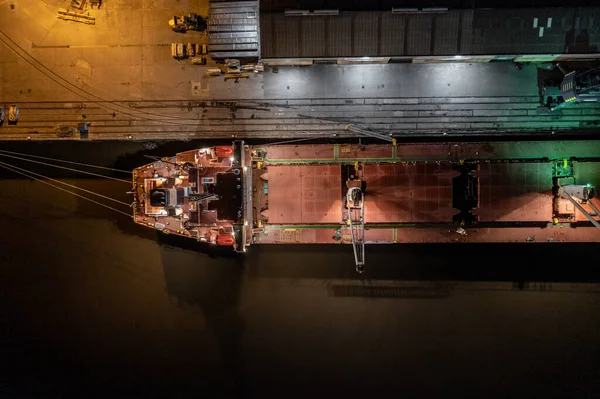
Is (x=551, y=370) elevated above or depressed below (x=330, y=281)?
below

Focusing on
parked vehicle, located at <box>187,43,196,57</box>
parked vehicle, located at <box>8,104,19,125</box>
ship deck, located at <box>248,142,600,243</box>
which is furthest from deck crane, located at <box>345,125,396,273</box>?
parked vehicle, located at <box>8,104,19,125</box>

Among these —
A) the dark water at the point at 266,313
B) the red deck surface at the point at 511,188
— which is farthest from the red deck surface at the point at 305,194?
the red deck surface at the point at 511,188

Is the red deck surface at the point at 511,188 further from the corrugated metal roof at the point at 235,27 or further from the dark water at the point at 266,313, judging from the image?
the corrugated metal roof at the point at 235,27

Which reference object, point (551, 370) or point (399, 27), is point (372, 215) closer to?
point (399, 27)

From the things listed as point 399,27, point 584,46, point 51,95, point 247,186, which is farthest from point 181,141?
point 584,46

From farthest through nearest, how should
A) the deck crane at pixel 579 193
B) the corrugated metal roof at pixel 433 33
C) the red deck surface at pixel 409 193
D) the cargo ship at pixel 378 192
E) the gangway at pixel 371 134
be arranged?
the gangway at pixel 371 134 → the corrugated metal roof at pixel 433 33 → the red deck surface at pixel 409 193 → the cargo ship at pixel 378 192 → the deck crane at pixel 579 193
